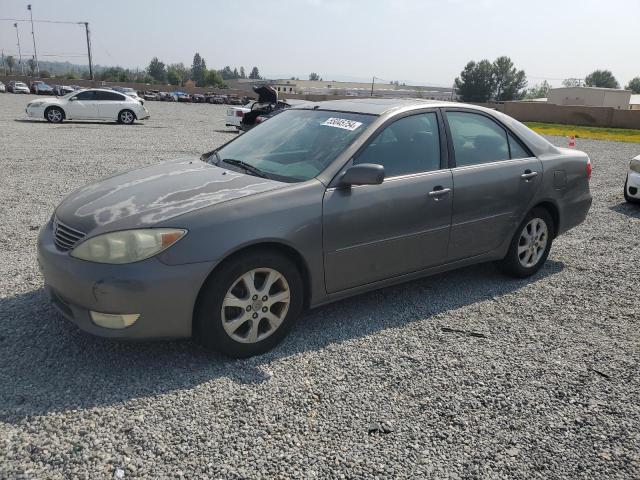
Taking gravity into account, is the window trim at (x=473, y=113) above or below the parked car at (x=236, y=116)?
above

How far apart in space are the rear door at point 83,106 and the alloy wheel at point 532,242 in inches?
785

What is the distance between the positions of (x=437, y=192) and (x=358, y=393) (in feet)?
5.88

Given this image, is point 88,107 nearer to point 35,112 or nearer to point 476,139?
point 35,112

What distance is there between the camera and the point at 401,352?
372 cm

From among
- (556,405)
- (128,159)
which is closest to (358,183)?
(556,405)

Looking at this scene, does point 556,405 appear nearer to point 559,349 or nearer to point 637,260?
point 559,349

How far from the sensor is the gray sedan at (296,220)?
10.4 feet

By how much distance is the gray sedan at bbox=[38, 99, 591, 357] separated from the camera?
10.4 feet

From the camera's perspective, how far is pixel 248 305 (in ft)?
11.3

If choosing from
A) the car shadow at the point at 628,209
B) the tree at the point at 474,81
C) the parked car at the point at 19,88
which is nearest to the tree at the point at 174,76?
the tree at the point at 474,81

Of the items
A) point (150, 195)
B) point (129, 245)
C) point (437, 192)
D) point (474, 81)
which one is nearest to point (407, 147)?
point (437, 192)

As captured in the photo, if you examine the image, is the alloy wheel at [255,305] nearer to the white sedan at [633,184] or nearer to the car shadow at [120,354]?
the car shadow at [120,354]

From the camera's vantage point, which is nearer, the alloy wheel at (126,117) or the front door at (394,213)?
the front door at (394,213)

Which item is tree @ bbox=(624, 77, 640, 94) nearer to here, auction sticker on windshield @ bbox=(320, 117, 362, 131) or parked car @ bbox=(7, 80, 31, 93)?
parked car @ bbox=(7, 80, 31, 93)
